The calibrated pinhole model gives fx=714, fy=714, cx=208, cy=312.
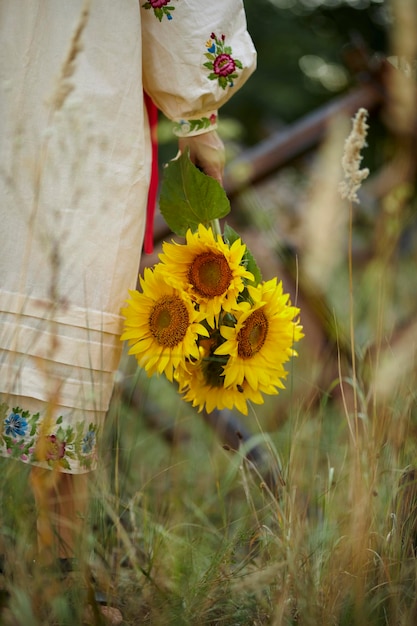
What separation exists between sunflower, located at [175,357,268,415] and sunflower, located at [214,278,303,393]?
0.7 inches

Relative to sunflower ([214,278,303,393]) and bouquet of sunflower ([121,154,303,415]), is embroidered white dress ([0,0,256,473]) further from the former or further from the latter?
sunflower ([214,278,303,393])

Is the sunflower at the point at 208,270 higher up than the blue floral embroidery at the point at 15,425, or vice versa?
the sunflower at the point at 208,270

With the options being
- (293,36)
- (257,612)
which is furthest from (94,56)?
(293,36)

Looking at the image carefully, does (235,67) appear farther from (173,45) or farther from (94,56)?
(94,56)

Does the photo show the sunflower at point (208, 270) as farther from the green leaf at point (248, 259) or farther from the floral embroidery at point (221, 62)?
the floral embroidery at point (221, 62)

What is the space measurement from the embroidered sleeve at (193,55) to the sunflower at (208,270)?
0.82 feet

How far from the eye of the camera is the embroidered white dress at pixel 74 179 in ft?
3.95

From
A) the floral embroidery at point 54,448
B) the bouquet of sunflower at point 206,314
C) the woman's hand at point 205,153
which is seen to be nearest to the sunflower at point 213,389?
the bouquet of sunflower at point 206,314

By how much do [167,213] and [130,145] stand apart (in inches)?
5.4

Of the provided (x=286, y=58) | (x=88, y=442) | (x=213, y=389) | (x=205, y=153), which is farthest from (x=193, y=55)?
(x=286, y=58)

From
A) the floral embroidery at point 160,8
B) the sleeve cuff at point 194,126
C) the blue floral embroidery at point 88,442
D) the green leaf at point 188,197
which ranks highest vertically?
the floral embroidery at point 160,8

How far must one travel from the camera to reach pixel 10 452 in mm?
1199

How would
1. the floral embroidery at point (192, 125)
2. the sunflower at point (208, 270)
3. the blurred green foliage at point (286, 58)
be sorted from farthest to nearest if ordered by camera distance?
the blurred green foliage at point (286, 58) → the floral embroidery at point (192, 125) → the sunflower at point (208, 270)

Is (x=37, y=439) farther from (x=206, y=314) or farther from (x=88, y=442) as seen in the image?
(x=206, y=314)
